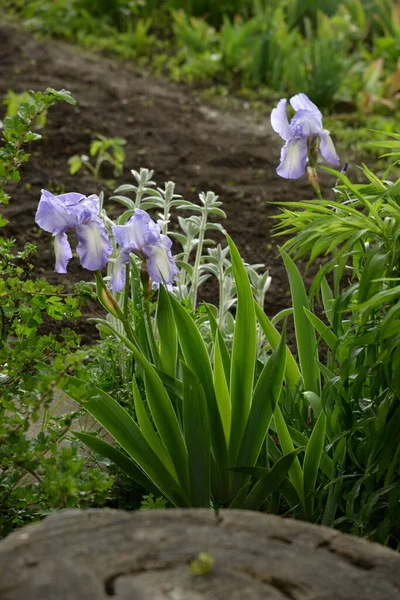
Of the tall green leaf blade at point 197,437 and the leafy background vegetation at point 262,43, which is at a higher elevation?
the tall green leaf blade at point 197,437

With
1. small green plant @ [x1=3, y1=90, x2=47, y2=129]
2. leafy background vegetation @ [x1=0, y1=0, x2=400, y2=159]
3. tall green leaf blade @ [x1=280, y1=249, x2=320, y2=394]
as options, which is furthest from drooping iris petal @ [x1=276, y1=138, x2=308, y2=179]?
leafy background vegetation @ [x1=0, y1=0, x2=400, y2=159]

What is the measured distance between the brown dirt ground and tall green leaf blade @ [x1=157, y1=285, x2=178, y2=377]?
1059 millimetres

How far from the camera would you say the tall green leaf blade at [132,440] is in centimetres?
217

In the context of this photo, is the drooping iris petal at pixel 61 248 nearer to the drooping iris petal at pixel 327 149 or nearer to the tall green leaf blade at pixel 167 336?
the tall green leaf blade at pixel 167 336

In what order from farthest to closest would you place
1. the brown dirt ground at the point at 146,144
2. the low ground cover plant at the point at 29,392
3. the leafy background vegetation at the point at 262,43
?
the leafy background vegetation at the point at 262,43
the brown dirt ground at the point at 146,144
the low ground cover plant at the point at 29,392

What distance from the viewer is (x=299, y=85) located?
5.63 m

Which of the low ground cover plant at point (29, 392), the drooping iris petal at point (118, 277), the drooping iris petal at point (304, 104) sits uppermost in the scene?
the drooping iris petal at point (304, 104)

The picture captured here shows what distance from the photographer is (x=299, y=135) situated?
7.64 ft

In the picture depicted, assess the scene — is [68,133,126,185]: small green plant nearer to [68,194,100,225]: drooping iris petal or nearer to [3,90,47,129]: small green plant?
[3,90,47,129]: small green plant

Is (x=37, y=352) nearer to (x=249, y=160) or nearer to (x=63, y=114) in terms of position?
(x=249, y=160)

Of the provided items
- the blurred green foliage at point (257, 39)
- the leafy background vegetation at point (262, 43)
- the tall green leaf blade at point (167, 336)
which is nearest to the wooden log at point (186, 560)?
the tall green leaf blade at point (167, 336)

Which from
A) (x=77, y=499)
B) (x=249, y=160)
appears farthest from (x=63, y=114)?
(x=77, y=499)

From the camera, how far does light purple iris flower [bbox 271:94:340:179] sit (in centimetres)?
232

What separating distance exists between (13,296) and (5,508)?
0.50 m
